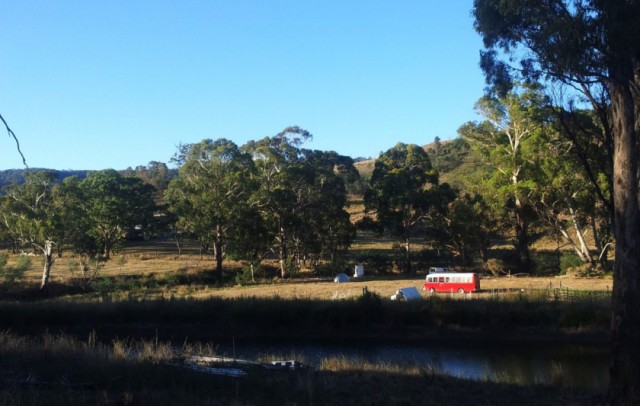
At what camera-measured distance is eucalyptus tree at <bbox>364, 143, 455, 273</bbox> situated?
193 feet

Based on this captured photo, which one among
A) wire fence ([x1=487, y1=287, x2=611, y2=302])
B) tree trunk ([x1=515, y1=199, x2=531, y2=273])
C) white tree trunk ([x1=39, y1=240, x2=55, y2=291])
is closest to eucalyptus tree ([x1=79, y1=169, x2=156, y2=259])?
white tree trunk ([x1=39, y1=240, x2=55, y2=291])

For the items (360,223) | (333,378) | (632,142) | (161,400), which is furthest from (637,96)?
(360,223)

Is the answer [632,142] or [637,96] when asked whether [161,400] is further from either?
[637,96]

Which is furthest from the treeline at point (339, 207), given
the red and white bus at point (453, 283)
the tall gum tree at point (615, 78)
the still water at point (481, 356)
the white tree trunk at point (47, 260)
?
the tall gum tree at point (615, 78)

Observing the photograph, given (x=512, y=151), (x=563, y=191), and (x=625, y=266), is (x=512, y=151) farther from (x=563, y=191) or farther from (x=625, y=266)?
(x=625, y=266)

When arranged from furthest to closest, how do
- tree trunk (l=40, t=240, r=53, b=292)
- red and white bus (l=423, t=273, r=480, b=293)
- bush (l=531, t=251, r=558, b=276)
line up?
bush (l=531, t=251, r=558, b=276) < tree trunk (l=40, t=240, r=53, b=292) < red and white bus (l=423, t=273, r=480, b=293)

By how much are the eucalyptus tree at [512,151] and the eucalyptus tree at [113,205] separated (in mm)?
33738

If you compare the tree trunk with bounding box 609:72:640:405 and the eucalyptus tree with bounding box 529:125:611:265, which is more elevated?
the eucalyptus tree with bounding box 529:125:611:265

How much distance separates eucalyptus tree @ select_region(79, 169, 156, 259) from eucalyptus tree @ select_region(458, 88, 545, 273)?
33.7 metres

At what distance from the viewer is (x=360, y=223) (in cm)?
6194

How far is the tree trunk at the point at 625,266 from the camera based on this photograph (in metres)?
11.5

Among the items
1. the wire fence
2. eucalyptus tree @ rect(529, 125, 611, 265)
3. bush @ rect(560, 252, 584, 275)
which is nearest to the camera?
the wire fence

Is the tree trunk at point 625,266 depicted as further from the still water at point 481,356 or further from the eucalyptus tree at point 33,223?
the eucalyptus tree at point 33,223

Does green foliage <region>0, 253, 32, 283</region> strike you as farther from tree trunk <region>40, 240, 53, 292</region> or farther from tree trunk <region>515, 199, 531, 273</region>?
tree trunk <region>515, 199, 531, 273</region>
